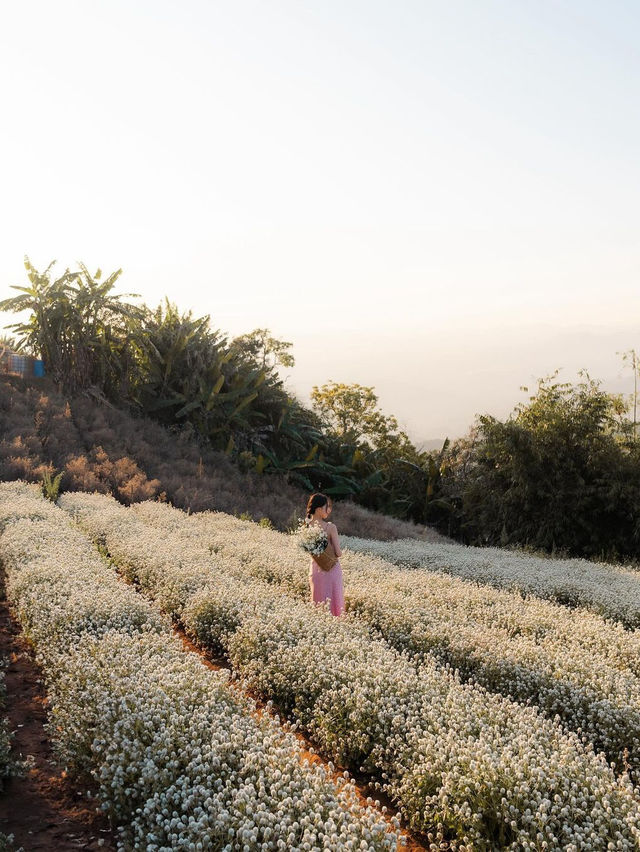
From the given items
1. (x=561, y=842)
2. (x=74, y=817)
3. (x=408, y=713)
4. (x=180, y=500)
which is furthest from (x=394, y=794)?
(x=180, y=500)

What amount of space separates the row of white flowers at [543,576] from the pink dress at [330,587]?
4.95 m

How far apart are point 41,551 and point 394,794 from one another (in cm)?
753

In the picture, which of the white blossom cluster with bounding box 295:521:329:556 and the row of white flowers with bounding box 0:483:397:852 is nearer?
the row of white flowers with bounding box 0:483:397:852

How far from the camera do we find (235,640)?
8.34 metres

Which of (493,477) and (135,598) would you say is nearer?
(135,598)

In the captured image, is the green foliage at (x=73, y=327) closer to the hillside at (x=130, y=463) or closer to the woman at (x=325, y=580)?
the hillside at (x=130, y=463)

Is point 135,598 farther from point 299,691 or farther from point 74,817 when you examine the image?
point 74,817

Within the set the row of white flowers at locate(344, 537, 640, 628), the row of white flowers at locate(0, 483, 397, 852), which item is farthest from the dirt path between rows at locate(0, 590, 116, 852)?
the row of white flowers at locate(344, 537, 640, 628)

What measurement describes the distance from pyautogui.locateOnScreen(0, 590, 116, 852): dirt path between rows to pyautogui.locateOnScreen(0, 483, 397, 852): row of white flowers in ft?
0.68

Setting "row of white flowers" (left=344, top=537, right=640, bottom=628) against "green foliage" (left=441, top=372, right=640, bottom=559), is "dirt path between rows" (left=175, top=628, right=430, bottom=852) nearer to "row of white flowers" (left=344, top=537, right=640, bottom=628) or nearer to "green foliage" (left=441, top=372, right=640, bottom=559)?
"row of white flowers" (left=344, top=537, right=640, bottom=628)

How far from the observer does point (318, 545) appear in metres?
9.50

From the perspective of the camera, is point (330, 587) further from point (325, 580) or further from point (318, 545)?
point (318, 545)

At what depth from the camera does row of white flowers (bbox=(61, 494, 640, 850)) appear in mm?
4742

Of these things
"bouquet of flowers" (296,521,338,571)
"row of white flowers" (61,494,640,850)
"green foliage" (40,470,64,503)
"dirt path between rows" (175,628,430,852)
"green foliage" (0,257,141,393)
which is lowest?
"dirt path between rows" (175,628,430,852)
